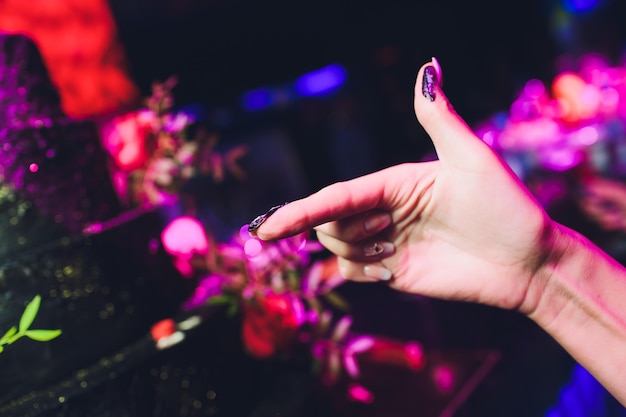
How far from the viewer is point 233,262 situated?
97.8 inches

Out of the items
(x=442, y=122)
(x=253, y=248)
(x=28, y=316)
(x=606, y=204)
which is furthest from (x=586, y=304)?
(x=606, y=204)

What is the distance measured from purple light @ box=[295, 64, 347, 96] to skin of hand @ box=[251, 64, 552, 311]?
8331 mm

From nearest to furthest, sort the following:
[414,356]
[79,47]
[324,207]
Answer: [324,207], [414,356], [79,47]

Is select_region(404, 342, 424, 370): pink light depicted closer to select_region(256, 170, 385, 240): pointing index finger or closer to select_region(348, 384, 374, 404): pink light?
select_region(348, 384, 374, 404): pink light

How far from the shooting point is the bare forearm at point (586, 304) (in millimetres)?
1228

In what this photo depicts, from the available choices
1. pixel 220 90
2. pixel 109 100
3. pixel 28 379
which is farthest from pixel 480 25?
pixel 28 379

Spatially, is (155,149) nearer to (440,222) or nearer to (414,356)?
(440,222)

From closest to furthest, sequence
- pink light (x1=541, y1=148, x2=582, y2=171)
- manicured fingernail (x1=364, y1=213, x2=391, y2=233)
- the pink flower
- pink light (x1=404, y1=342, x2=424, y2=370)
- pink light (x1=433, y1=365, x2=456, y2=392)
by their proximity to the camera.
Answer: manicured fingernail (x1=364, y1=213, x2=391, y2=233)
the pink flower
pink light (x1=433, y1=365, x2=456, y2=392)
pink light (x1=404, y1=342, x2=424, y2=370)
pink light (x1=541, y1=148, x2=582, y2=171)

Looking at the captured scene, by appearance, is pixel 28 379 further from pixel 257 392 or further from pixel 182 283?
pixel 257 392

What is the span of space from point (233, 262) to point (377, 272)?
4.49 feet

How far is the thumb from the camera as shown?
1062mm

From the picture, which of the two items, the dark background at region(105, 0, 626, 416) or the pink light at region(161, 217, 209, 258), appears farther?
the dark background at region(105, 0, 626, 416)

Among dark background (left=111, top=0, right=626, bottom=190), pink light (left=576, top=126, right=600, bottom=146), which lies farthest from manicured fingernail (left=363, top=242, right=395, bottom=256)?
dark background (left=111, top=0, right=626, bottom=190)

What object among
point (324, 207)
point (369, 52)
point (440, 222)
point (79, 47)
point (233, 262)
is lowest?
point (233, 262)
